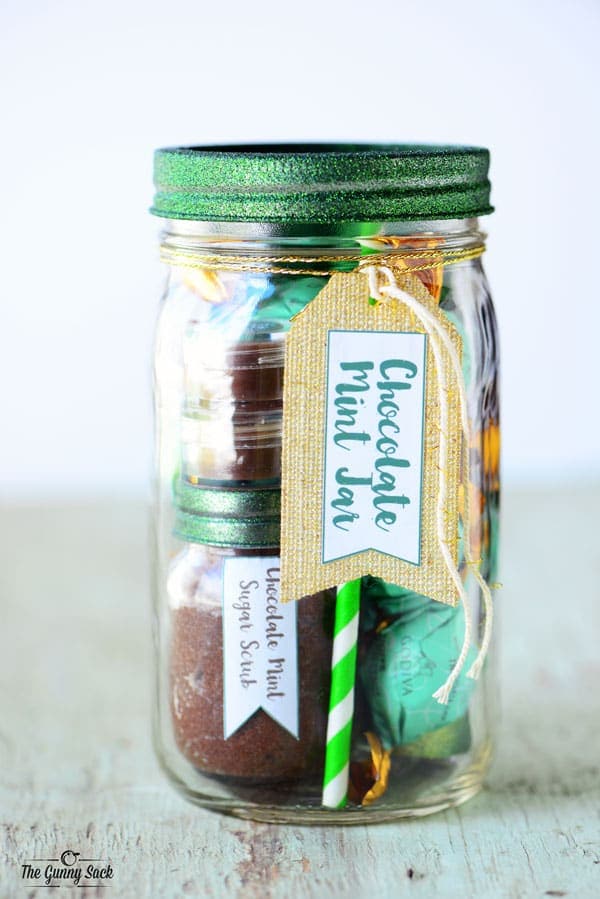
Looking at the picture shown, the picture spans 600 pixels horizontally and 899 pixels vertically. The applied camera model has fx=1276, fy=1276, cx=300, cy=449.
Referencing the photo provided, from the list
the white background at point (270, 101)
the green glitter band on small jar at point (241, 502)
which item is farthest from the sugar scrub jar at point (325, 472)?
the white background at point (270, 101)

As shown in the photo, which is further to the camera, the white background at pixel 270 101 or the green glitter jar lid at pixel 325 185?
the white background at pixel 270 101

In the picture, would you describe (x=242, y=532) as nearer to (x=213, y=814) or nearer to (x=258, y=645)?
(x=258, y=645)

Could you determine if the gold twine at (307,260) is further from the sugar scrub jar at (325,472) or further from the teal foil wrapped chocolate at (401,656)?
the teal foil wrapped chocolate at (401,656)

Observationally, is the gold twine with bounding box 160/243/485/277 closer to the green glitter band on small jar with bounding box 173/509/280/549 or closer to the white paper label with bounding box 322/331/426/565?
the white paper label with bounding box 322/331/426/565

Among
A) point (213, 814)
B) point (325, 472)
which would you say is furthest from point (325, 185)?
point (213, 814)

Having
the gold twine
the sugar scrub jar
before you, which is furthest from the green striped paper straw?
the gold twine

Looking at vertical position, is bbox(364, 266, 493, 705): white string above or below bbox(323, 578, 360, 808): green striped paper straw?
above
